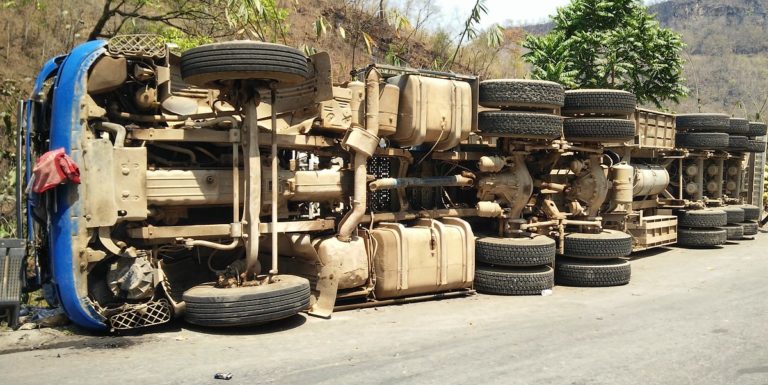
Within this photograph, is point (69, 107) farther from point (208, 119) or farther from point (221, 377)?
point (221, 377)

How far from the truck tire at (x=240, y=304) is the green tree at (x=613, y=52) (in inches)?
677

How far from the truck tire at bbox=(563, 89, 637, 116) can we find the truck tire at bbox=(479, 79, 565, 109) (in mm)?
1042

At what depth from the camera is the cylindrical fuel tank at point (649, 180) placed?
473 inches

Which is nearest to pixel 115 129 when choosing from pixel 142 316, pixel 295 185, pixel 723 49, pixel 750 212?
A: pixel 142 316

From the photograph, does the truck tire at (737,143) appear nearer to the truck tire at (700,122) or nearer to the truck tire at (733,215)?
the truck tire at (700,122)

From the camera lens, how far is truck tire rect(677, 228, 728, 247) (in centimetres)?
1318

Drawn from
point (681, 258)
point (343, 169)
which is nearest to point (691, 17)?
point (681, 258)

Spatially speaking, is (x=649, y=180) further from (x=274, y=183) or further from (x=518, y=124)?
(x=274, y=183)

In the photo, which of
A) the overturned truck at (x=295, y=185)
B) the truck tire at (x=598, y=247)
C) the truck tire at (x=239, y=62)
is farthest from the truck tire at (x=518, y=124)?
the truck tire at (x=239, y=62)

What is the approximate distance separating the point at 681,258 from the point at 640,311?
5092 mm

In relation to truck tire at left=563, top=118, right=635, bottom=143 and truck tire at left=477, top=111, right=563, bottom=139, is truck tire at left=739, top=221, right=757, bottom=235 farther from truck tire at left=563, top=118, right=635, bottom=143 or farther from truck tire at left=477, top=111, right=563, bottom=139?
truck tire at left=477, top=111, right=563, bottom=139

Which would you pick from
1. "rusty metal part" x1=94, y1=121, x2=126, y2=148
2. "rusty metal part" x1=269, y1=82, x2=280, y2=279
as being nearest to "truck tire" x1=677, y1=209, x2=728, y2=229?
"rusty metal part" x1=269, y1=82, x2=280, y2=279

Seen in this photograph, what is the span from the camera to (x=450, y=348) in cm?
566

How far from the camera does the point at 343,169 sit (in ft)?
24.5
